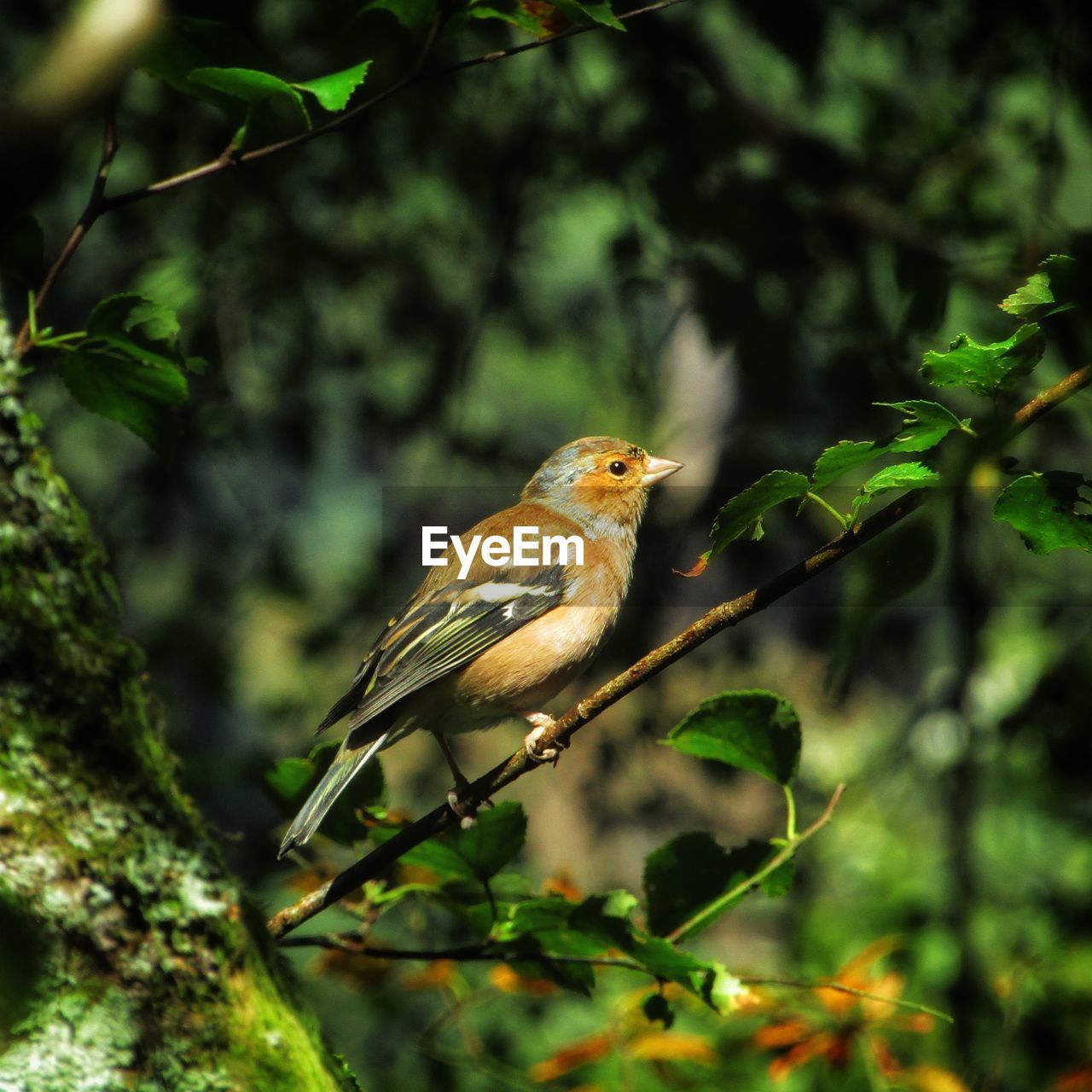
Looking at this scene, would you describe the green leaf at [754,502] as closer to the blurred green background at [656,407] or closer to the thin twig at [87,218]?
the thin twig at [87,218]

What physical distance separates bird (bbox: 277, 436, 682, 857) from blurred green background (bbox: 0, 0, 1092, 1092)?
397 mm

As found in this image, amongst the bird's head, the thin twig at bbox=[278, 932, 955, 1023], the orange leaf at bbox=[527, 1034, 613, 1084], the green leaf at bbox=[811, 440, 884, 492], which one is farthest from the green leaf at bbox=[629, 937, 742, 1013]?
the bird's head

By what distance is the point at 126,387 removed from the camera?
171cm

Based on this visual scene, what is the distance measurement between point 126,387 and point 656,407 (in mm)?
4037

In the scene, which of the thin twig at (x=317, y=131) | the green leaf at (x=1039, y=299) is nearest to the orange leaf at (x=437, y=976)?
the thin twig at (x=317, y=131)

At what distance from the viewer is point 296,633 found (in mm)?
4984

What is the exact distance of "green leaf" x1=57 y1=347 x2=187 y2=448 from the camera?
168 cm

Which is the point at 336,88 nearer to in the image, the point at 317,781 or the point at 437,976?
the point at 317,781

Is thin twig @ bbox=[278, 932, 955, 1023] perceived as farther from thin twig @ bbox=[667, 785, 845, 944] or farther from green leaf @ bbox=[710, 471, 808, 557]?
green leaf @ bbox=[710, 471, 808, 557]

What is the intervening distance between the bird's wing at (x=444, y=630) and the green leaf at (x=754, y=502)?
1227 mm

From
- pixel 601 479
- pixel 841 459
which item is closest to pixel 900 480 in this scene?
pixel 841 459

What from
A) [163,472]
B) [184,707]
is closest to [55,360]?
[184,707]

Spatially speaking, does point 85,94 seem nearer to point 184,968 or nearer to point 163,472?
point 184,968

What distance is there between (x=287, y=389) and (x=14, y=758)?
4.09 metres
